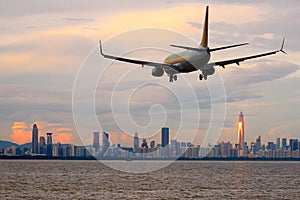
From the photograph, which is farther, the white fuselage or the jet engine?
the white fuselage

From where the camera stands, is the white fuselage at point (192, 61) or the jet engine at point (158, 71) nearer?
the jet engine at point (158, 71)

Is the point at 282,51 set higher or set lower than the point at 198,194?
higher

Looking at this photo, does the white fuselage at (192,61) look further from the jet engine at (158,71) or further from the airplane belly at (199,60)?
the jet engine at (158,71)

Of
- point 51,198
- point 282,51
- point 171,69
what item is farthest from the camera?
point 51,198

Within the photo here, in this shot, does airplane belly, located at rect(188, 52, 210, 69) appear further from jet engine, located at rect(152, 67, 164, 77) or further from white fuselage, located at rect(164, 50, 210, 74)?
jet engine, located at rect(152, 67, 164, 77)

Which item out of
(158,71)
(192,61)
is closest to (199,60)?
(192,61)

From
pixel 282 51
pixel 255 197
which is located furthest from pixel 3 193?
pixel 282 51

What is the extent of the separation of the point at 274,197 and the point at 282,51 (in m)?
68.6

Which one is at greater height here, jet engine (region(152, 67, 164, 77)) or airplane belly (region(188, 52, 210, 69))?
airplane belly (region(188, 52, 210, 69))

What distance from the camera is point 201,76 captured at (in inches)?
5103

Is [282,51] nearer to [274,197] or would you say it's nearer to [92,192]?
[274,197]

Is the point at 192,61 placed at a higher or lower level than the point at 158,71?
higher

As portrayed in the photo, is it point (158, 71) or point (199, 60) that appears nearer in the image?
point (158, 71)

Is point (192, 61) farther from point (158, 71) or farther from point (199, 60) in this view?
point (158, 71)
